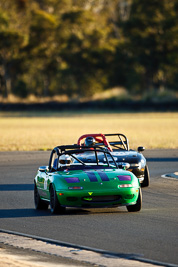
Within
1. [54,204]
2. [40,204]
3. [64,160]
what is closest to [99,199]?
[54,204]

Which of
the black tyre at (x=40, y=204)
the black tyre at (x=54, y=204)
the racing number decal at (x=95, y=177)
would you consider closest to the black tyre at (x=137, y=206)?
the racing number decal at (x=95, y=177)

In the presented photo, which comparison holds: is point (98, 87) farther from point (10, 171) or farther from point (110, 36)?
point (10, 171)

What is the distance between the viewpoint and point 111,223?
36.7 ft

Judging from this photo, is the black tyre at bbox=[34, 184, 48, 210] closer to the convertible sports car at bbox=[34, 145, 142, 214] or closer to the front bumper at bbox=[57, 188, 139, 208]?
the convertible sports car at bbox=[34, 145, 142, 214]

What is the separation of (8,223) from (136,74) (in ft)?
276

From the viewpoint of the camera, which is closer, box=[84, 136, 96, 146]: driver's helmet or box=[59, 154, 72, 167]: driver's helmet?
box=[59, 154, 72, 167]: driver's helmet

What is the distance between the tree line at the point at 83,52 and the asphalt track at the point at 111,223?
7575cm

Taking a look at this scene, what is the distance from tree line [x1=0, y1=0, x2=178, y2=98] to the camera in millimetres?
92250

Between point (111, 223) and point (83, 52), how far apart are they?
88474 mm

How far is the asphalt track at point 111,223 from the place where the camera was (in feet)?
30.0

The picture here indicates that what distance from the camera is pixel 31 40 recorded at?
96938mm

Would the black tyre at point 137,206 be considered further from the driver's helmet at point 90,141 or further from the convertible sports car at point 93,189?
the driver's helmet at point 90,141

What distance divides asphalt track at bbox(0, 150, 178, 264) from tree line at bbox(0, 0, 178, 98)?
75.7m

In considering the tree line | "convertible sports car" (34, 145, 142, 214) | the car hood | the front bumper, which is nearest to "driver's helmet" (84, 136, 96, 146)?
"convertible sports car" (34, 145, 142, 214)
